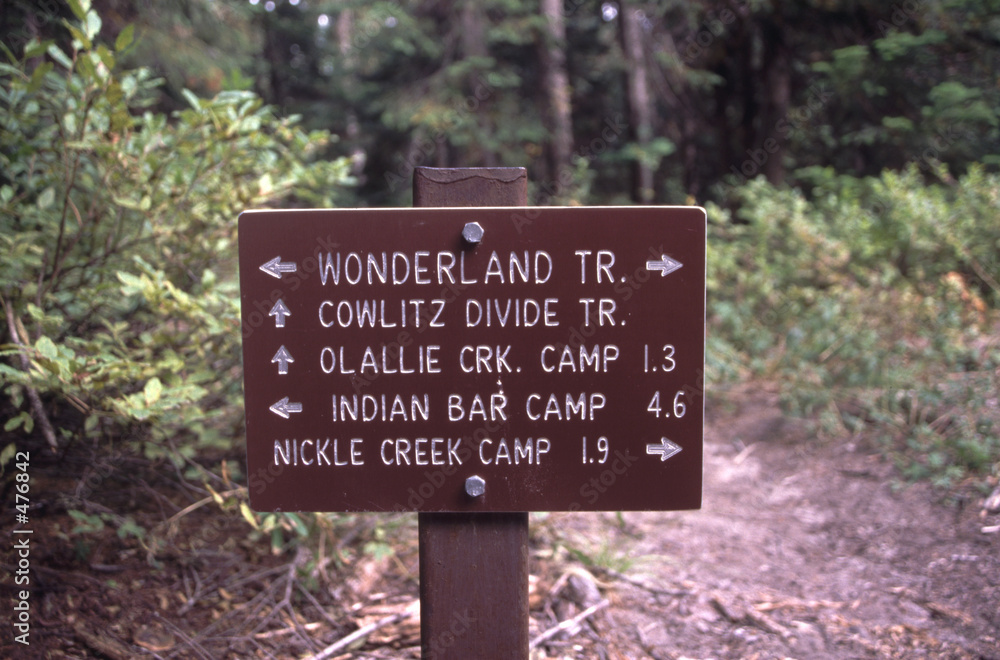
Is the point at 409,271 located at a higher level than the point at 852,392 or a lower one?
higher

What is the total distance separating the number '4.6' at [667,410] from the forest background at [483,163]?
4.12 feet

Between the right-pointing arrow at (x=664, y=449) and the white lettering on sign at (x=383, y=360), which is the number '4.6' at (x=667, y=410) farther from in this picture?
the white lettering on sign at (x=383, y=360)

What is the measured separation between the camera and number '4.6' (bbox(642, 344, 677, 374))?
1.51 m

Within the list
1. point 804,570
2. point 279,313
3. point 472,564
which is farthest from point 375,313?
point 804,570

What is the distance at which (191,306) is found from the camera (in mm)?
2186

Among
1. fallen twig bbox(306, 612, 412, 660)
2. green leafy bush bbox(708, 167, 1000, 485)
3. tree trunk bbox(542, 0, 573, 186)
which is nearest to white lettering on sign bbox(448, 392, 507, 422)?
fallen twig bbox(306, 612, 412, 660)

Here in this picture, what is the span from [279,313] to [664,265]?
843 millimetres

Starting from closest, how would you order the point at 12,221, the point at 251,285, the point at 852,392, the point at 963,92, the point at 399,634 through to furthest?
the point at 251,285
the point at 399,634
the point at 12,221
the point at 852,392
the point at 963,92

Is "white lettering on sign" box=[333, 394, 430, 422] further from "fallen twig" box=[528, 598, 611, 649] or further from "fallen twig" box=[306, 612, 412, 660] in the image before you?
"fallen twig" box=[528, 598, 611, 649]

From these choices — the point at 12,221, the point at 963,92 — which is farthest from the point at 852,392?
the point at 963,92

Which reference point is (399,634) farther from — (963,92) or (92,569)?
(963,92)

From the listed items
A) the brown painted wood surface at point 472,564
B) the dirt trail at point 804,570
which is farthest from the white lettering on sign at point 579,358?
the dirt trail at point 804,570

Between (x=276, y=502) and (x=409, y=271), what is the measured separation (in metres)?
0.58

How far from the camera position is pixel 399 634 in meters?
2.30
